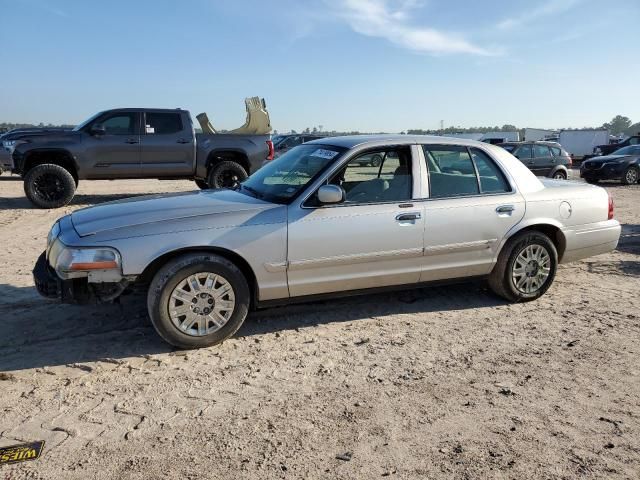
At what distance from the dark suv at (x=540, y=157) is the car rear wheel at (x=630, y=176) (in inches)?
112

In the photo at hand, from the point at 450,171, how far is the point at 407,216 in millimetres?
737

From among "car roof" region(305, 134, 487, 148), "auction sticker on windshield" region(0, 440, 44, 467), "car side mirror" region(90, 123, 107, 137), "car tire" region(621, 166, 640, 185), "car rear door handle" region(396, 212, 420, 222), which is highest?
"car side mirror" region(90, 123, 107, 137)

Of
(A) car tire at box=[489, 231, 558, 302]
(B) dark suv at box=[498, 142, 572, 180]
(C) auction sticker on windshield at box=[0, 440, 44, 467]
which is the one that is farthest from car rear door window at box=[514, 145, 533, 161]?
(C) auction sticker on windshield at box=[0, 440, 44, 467]

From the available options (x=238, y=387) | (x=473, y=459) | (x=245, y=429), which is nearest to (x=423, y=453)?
(x=473, y=459)

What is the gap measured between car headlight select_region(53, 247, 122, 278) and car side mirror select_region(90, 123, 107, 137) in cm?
814

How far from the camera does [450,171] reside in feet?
15.9

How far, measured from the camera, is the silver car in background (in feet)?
12.6

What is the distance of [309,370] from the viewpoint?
3715 mm

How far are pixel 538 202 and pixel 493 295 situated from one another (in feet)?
3.36

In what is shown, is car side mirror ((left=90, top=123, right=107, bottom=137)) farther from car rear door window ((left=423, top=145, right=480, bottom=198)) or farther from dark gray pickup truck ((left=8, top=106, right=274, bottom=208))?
car rear door window ((left=423, top=145, right=480, bottom=198))

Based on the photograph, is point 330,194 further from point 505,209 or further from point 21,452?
point 21,452

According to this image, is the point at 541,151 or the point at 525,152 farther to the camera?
the point at 541,151

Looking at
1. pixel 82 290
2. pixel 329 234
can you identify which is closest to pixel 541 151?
pixel 329 234

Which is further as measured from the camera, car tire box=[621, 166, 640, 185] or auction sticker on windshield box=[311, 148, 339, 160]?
car tire box=[621, 166, 640, 185]
